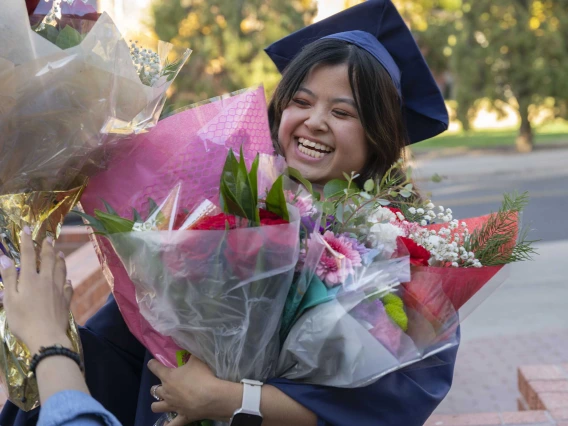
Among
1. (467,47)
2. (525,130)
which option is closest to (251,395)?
(525,130)

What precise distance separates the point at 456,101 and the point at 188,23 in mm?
7552

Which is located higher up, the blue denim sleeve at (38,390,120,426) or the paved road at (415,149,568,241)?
the blue denim sleeve at (38,390,120,426)

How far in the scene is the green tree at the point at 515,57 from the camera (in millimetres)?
20016

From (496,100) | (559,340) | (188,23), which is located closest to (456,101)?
(496,100)

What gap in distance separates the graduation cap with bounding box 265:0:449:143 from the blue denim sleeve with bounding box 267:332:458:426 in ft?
3.10

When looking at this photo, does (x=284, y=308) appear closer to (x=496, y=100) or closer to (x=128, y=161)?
(x=128, y=161)

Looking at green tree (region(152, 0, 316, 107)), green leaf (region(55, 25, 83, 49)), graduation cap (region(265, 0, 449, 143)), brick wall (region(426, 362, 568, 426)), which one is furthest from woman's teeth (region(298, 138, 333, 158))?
green tree (region(152, 0, 316, 107))

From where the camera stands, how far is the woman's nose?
7.07 ft

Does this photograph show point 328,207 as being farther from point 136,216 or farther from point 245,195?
Result: point 136,216

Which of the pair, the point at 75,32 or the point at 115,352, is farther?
the point at 115,352

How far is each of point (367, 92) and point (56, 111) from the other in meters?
0.94

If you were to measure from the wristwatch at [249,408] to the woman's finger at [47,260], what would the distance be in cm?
45

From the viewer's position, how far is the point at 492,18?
20625 mm

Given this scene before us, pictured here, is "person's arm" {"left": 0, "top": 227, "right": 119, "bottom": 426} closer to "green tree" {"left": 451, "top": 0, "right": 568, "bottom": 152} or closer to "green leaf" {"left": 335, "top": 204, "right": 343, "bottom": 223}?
"green leaf" {"left": 335, "top": 204, "right": 343, "bottom": 223}
